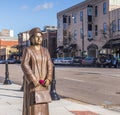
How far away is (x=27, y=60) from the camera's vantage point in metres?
6.16

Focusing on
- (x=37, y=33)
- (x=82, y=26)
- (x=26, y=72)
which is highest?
→ (x=82, y=26)

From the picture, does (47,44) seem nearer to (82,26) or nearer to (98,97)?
(82,26)

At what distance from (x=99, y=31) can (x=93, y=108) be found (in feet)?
167

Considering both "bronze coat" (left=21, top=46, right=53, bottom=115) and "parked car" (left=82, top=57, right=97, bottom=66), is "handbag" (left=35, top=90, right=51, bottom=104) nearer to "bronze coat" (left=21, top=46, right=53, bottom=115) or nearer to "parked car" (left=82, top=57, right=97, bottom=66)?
"bronze coat" (left=21, top=46, right=53, bottom=115)

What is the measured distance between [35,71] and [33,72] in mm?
38

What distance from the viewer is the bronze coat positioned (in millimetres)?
6051

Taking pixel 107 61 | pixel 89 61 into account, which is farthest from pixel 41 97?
pixel 89 61

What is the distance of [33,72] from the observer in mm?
6090

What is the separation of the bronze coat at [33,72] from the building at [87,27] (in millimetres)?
49658

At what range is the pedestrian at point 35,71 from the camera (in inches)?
237

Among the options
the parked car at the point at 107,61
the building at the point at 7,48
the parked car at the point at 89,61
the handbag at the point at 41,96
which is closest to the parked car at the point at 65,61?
the parked car at the point at 89,61

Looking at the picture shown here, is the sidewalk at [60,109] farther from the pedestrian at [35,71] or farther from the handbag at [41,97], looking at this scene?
the handbag at [41,97]

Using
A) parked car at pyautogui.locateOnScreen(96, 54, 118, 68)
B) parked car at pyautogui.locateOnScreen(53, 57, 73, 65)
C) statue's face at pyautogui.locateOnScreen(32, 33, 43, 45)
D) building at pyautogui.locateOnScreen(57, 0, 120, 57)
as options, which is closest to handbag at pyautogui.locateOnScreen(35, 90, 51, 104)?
statue's face at pyautogui.locateOnScreen(32, 33, 43, 45)

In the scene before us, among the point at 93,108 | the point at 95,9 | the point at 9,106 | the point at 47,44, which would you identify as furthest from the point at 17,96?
the point at 47,44
